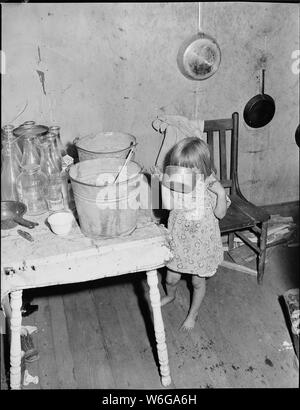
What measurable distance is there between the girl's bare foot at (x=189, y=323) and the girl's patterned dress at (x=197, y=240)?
37 cm

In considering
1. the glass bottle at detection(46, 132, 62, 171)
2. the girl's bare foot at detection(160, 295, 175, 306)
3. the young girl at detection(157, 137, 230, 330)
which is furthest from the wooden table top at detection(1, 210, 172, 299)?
the girl's bare foot at detection(160, 295, 175, 306)

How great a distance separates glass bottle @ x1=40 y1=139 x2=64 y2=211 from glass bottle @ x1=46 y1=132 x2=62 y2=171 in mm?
15

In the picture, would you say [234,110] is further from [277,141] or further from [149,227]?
[149,227]

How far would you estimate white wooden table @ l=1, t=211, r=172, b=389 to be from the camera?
6.30 feet

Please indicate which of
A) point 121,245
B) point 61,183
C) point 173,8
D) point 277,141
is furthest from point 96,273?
point 277,141

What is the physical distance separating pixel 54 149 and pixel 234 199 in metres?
1.47

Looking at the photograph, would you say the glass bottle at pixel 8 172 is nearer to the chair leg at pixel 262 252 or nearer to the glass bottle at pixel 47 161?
the glass bottle at pixel 47 161

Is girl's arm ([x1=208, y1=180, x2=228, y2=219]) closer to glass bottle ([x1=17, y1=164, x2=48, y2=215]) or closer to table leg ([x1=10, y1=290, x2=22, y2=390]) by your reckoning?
glass bottle ([x1=17, y1=164, x2=48, y2=215])

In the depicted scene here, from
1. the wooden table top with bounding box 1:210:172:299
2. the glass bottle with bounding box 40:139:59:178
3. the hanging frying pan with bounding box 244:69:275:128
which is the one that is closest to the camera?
the wooden table top with bounding box 1:210:172:299

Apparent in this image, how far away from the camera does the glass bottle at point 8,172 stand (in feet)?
7.57

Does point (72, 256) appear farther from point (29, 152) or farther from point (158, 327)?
point (29, 152)

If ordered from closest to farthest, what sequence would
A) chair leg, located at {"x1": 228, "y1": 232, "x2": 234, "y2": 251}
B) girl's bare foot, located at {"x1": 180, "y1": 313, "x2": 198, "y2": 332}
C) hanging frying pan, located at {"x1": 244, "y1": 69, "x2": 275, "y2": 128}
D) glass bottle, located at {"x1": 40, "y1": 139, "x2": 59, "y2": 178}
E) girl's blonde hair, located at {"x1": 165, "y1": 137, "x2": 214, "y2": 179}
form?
girl's blonde hair, located at {"x1": 165, "y1": 137, "x2": 214, "y2": 179}, glass bottle, located at {"x1": 40, "y1": 139, "x2": 59, "y2": 178}, girl's bare foot, located at {"x1": 180, "y1": 313, "x2": 198, "y2": 332}, hanging frying pan, located at {"x1": 244, "y1": 69, "x2": 275, "y2": 128}, chair leg, located at {"x1": 228, "y1": 232, "x2": 234, "y2": 251}

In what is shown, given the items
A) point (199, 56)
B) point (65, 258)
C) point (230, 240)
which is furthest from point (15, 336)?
point (199, 56)

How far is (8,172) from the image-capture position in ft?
7.64
